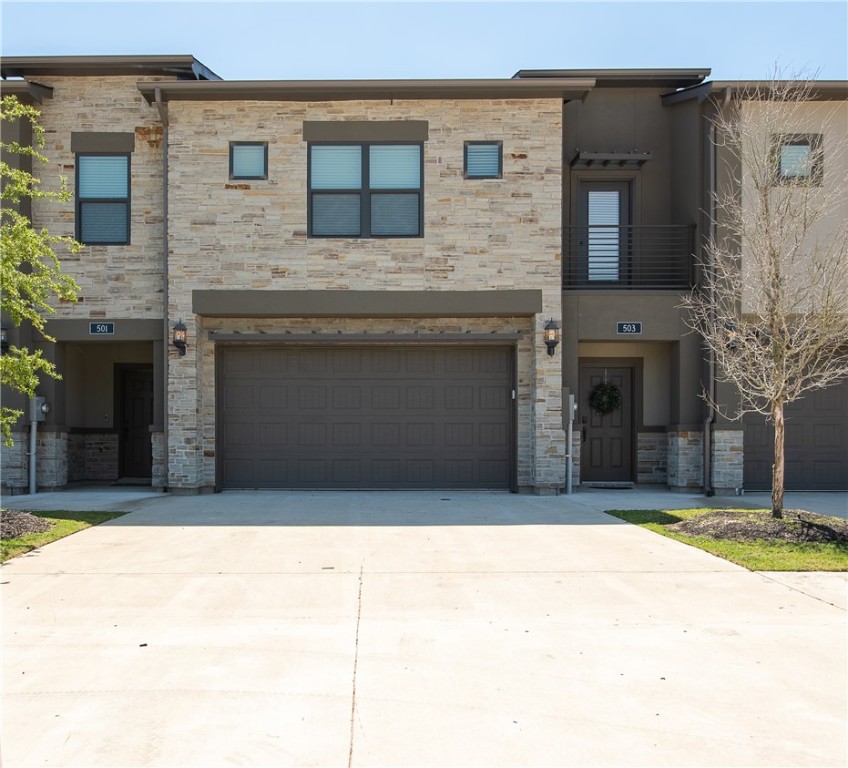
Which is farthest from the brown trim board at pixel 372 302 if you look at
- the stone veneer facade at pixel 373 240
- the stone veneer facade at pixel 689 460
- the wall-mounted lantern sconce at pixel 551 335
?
the stone veneer facade at pixel 689 460

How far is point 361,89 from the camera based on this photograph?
14.1 meters

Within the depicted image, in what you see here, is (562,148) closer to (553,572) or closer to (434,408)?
(434,408)

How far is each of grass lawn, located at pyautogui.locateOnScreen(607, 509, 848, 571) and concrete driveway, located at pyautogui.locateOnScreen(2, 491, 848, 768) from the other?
34 centimetres

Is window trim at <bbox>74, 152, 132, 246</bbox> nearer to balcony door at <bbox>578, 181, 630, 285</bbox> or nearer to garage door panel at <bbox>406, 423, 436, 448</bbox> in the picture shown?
garage door panel at <bbox>406, 423, 436, 448</bbox>

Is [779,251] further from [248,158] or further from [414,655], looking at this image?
[248,158]

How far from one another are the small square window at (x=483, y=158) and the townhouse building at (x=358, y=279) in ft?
0.09

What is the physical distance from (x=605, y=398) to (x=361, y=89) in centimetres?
711

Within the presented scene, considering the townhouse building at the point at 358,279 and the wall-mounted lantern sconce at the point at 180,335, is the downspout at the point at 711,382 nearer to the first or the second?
the townhouse building at the point at 358,279

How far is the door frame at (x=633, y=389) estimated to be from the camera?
15633mm

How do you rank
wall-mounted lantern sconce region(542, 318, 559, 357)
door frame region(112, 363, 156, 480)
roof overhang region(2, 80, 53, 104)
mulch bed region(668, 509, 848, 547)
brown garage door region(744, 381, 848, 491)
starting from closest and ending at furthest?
mulch bed region(668, 509, 848, 547)
wall-mounted lantern sconce region(542, 318, 559, 357)
roof overhang region(2, 80, 53, 104)
brown garage door region(744, 381, 848, 491)
door frame region(112, 363, 156, 480)

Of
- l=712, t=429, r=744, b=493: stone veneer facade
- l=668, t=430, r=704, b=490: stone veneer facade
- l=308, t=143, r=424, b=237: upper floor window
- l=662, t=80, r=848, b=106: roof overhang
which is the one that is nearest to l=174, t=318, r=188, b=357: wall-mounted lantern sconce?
l=308, t=143, r=424, b=237: upper floor window

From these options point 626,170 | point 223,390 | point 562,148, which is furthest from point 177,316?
point 626,170

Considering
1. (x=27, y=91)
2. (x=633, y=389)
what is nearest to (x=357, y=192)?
(x=27, y=91)

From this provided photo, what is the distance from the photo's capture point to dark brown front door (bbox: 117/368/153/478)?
16.7 m
